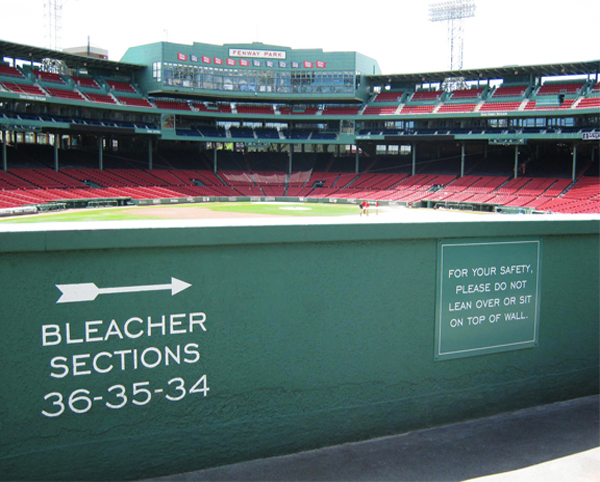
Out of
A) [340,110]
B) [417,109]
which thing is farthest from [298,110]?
[417,109]

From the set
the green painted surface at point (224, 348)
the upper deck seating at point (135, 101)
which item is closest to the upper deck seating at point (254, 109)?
the upper deck seating at point (135, 101)

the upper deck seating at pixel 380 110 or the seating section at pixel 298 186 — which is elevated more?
the upper deck seating at pixel 380 110

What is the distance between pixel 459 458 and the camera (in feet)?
15.0

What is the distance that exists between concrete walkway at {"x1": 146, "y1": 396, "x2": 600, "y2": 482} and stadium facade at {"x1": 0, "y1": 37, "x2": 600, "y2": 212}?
4860cm

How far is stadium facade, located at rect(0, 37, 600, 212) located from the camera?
5753 cm

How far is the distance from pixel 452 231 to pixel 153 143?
244ft

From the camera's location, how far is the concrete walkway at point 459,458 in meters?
4.28

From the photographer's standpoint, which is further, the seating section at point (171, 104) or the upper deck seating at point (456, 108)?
the seating section at point (171, 104)

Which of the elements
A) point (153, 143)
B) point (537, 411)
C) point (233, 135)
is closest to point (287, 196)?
point (233, 135)

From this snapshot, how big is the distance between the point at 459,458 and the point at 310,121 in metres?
76.0

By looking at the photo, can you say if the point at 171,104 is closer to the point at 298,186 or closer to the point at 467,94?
the point at 298,186

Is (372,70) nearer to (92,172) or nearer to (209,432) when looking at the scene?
(92,172)

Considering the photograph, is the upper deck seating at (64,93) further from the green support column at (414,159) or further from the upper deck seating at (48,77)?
the green support column at (414,159)

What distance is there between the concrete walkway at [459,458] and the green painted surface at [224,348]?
141mm
